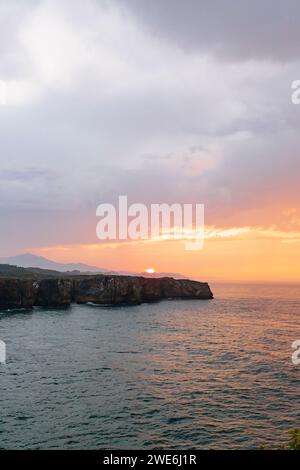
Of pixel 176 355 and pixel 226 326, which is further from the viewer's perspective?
pixel 226 326

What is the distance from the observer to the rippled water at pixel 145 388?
34.9m

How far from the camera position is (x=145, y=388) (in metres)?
48.3

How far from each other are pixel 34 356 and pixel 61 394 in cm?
2182

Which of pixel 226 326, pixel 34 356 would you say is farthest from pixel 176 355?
pixel 226 326

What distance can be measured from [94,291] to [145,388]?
4415 inches

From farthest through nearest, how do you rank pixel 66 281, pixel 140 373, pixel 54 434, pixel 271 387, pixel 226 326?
pixel 66 281, pixel 226 326, pixel 140 373, pixel 271 387, pixel 54 434

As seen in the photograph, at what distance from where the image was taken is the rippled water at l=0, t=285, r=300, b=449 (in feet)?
115

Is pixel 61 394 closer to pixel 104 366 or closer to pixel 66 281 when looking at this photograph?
pixel 104 366

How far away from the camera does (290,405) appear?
140 ft
